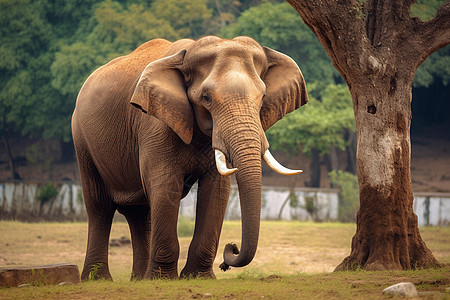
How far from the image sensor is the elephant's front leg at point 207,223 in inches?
330

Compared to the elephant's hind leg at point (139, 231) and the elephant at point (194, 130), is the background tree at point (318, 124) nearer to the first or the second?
the elephant's hind leg at point (139, 231)

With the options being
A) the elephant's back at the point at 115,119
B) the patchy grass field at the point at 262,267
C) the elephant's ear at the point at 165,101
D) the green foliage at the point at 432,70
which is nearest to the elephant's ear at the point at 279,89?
the elephant's ear at the point at 165,101

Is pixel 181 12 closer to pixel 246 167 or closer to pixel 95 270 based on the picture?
pixel 95 270

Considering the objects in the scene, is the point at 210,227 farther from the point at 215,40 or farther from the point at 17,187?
the point at 17,187

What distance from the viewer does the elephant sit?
23.9 feet

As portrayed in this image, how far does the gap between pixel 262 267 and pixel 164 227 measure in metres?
6.01

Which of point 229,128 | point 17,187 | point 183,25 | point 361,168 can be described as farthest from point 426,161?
point 229,128

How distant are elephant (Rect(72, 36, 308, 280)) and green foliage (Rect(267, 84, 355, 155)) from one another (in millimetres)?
17820

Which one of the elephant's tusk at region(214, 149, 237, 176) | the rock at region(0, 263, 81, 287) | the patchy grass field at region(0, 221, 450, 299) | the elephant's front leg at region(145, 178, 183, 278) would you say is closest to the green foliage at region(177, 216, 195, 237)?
the patchy grass field at region(0, 221, 450, 299)

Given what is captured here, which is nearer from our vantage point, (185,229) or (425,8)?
(185,229)

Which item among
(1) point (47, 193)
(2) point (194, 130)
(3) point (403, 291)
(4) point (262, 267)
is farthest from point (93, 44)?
(3) point (403, 291)

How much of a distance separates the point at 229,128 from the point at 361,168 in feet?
8.57

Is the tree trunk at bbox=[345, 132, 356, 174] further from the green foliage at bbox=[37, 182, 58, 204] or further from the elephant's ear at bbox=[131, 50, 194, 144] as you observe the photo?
the elephant's ear at bbox=[131, 50, 194, 144]

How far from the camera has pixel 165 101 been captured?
7891 millimetres
